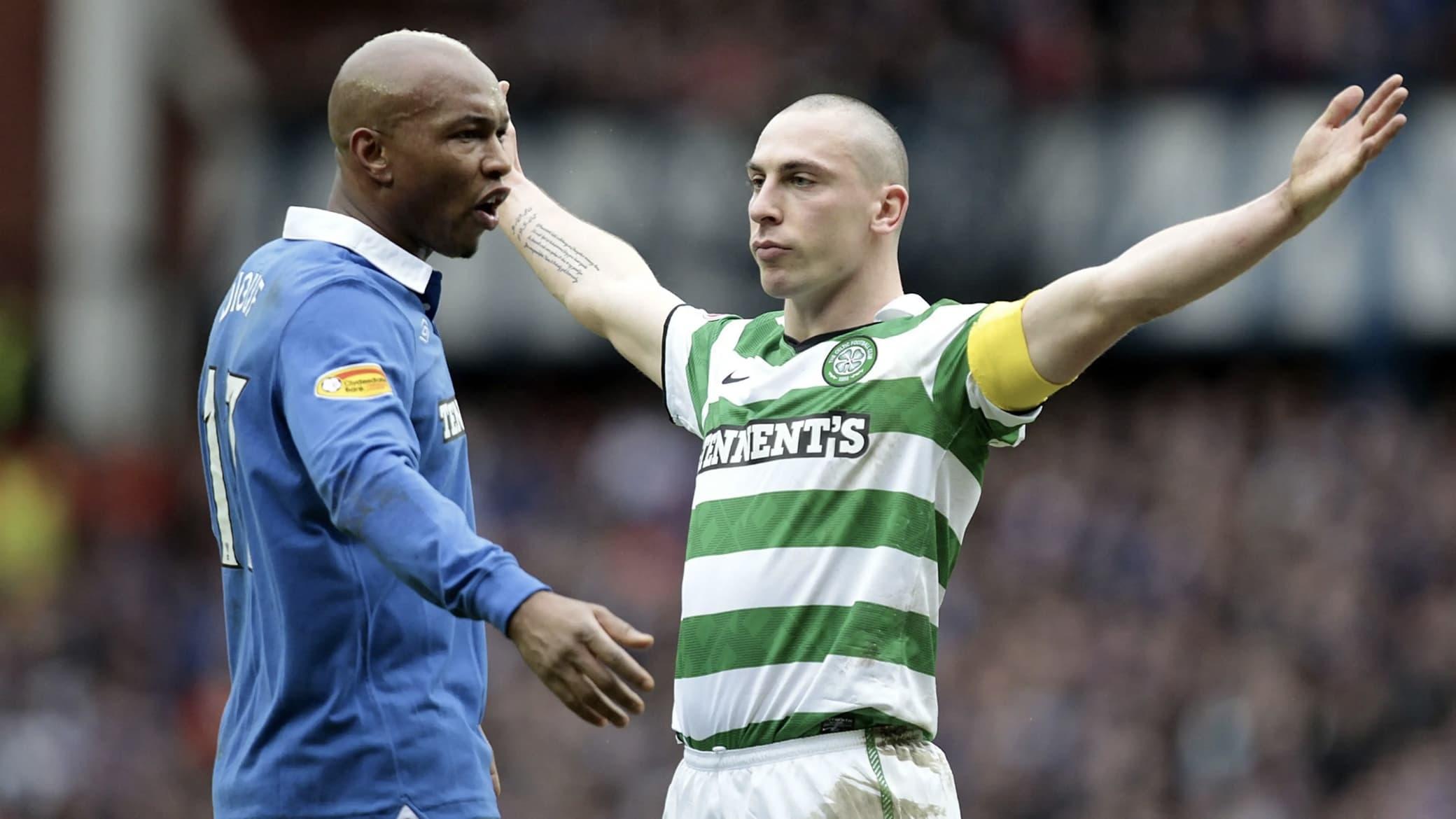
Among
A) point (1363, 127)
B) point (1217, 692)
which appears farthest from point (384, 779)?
point (1217, 692)

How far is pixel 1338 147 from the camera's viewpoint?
4355 mm

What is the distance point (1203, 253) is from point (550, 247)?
234 centimetres

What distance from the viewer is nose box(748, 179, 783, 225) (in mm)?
5227

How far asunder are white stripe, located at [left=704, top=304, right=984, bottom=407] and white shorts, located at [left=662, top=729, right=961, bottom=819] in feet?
2.99

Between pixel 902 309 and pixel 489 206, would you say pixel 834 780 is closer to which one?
pixel 902 309

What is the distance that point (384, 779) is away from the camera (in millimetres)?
4129

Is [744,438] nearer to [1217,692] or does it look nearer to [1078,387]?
[1217,692]

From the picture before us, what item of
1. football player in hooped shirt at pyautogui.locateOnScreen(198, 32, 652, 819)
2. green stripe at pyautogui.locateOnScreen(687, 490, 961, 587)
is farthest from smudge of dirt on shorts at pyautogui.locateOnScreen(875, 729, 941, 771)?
football player in hooped shirt at pyautogui.locateOnScreen(198, 32, 652, 819)

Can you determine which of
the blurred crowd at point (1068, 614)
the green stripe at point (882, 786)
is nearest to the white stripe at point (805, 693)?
the green stripe at point (882, 786)

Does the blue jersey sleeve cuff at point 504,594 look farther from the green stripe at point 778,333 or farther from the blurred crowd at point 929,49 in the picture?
the blurred crowd at point 929,49

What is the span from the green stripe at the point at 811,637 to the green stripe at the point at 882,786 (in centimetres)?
24

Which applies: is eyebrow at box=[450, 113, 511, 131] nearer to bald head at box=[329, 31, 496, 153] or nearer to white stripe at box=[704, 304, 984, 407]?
bald head at box=[329, 31, 496, 153]

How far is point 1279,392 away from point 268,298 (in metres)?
13.9

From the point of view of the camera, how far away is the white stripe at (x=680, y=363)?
5.55 metres
